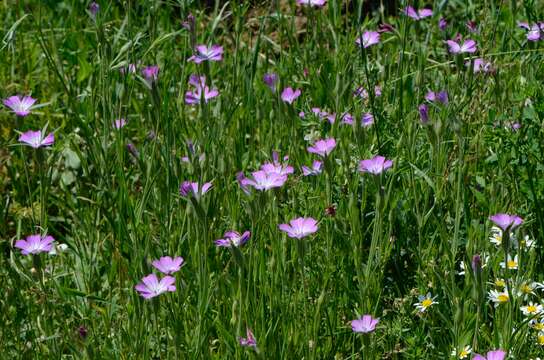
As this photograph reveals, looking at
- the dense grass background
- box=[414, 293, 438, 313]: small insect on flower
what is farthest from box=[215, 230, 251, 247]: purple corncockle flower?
box=[414, 293, 438, 313]: small insect on flower

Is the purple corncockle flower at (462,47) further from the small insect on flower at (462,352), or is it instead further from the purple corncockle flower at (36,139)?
the purple corncockle flower at (36,139)

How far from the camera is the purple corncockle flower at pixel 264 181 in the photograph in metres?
1.74

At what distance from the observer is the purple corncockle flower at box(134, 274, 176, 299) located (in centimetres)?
164

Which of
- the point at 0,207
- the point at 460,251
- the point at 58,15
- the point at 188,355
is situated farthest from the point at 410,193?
the point at 58,15

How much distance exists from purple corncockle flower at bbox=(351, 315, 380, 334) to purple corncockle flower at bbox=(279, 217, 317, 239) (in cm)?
19

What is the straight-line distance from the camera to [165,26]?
341 centimetres

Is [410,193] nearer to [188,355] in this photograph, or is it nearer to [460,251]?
[460,251]

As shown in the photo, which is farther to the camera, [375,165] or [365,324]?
[375,165]

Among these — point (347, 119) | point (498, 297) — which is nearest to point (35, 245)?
point (347, 119)

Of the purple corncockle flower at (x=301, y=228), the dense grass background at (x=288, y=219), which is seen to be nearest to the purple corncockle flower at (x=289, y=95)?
the dense grass background at (x=288, y=219)

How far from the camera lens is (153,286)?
1670 mm

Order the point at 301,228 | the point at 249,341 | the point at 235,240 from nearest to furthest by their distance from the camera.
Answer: the point at 249,341, the point at 301,228, the point at 235,240

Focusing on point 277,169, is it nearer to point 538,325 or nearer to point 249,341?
point 249,341

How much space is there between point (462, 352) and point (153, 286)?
0.63 m
